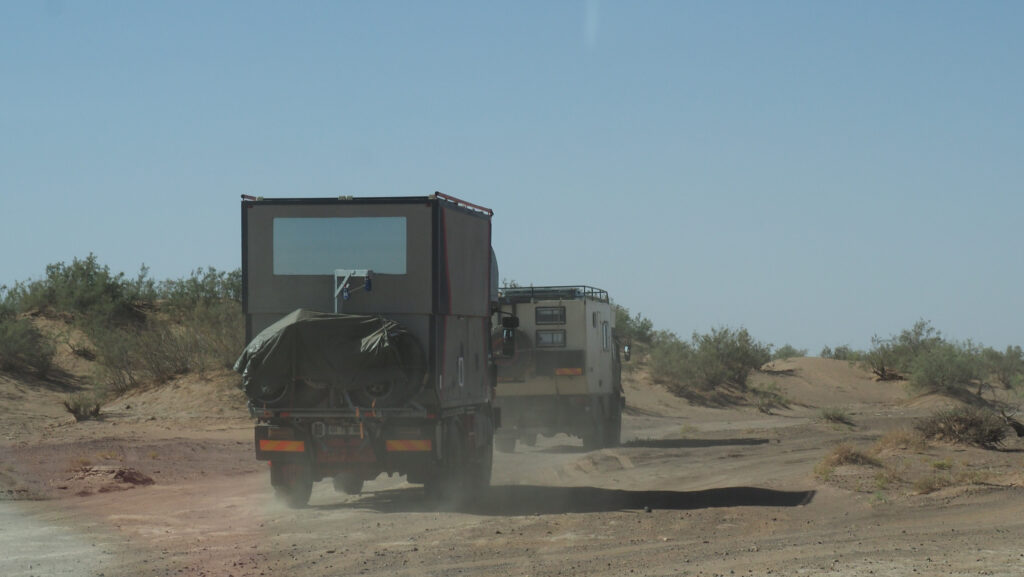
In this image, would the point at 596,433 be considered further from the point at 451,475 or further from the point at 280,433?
the point at 280,433

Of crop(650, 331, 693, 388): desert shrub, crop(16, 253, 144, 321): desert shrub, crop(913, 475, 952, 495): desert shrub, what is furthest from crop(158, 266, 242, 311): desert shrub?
crop(913, 475, 952, 495): desert shrub

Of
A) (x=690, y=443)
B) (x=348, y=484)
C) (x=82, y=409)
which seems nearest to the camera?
(x=348, y=484)

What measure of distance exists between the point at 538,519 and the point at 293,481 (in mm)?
3306

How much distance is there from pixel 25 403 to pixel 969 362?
34.4m

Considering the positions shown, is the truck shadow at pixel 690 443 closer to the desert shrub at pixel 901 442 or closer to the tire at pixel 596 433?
the tire at pixel 596 433

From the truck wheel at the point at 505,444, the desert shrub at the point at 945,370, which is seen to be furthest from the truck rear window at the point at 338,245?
the desert shrub at the point at 945,370

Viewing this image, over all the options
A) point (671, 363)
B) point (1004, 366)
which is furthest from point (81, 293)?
point (1004, 366)

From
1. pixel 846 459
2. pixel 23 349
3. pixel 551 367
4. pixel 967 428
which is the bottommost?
pixel 846 459

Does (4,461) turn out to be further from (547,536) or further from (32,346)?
(32,346)

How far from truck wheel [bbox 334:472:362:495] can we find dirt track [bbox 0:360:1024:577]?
17 cm

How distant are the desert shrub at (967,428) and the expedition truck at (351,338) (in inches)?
452

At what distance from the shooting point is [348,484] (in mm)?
16406

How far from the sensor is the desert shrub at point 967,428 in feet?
71.8

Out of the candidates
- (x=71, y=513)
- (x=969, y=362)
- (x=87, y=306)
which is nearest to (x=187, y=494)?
(x=71, y=513)
